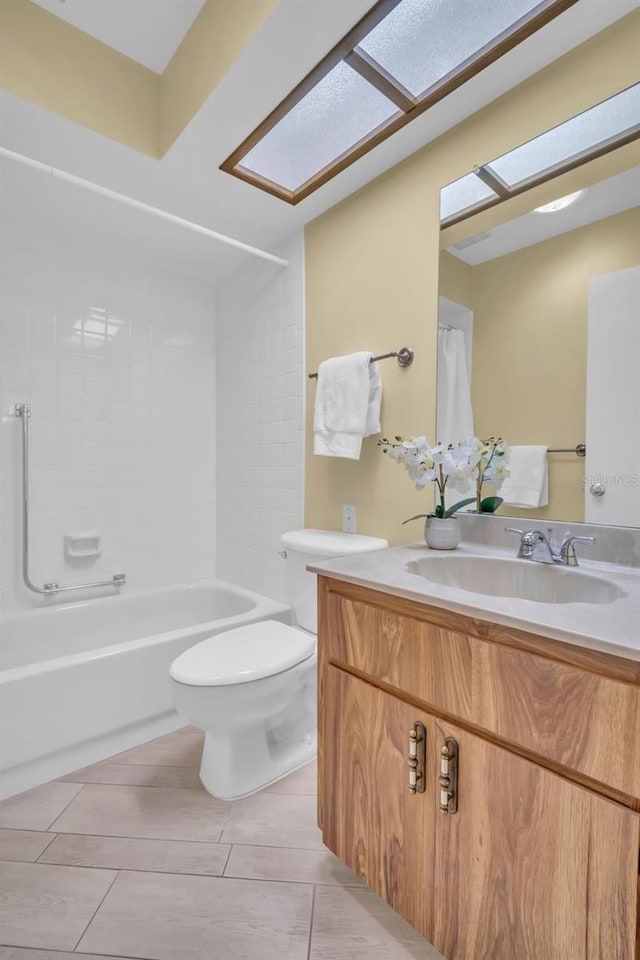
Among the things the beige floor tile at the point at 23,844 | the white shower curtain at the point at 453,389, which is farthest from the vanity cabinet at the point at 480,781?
the beige floor tile at the point at 23,844

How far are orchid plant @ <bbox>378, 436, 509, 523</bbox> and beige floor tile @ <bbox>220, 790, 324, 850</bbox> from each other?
102 centimetres

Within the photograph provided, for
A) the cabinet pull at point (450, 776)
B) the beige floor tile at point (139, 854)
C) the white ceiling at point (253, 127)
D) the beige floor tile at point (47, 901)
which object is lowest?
the beige floor tile at point (139, 854)

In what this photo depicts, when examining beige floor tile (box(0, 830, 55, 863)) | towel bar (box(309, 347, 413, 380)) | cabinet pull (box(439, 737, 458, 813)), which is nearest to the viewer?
cabinet pull (box(439, 737, 458, 813))

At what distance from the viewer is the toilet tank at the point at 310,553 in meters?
1.68

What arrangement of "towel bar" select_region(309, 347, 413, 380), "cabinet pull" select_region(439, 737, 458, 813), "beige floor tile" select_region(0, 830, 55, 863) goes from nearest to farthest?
"cabinet pull" select_region(439, 737, 458, 813)
"beige floor tile" select_region(0, 830, 55, 863)
"towel bar" select_region(309, 347, 413, 380)

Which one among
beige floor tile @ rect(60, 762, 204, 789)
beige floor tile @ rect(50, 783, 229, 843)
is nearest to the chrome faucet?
beige floor tile @ rect(50, 783, 229, 843)

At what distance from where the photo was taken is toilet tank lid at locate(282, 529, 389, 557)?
5.41 ft

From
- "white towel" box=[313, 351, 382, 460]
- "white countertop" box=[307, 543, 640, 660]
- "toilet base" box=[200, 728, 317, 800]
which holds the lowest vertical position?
"toilet base" box=[200, 728, 317, 800]

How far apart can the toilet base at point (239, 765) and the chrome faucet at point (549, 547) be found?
3.55 feet

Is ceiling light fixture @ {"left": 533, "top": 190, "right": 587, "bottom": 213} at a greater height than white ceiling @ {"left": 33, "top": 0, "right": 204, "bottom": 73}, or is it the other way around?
white ceiling @ {"left": 33, "top": 0, "right": 204, "bottom": 73}

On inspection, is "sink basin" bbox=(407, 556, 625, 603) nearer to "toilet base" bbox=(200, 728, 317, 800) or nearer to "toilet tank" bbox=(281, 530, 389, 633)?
"toilet tank" bbox=(281, 530, 389, 633)

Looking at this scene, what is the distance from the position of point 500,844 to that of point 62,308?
8.40ft

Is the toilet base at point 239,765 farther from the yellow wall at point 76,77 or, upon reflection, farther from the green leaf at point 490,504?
the yellow wall at point 76,77

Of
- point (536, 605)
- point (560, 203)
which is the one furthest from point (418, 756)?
point (560, 203)
